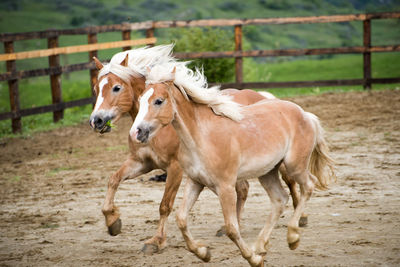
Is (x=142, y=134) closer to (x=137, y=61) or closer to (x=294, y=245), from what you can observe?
(x=294, y=245)

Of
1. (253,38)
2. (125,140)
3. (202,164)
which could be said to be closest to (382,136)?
(125,140)

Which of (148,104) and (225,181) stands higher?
(148,104)

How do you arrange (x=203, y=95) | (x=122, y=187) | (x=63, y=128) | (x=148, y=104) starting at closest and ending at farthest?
1. (x=148, y=104)
2. (x=203, y=95)
3. (x=122, y=187)
4. (x=63, y=128)

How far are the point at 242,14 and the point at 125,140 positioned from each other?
15896 millimetres

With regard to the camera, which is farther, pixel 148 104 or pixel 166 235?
pixel 166 235

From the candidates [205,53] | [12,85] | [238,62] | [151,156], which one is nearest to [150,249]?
[151,156]

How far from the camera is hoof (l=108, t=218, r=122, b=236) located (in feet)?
18.3

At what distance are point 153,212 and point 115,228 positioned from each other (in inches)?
41.1

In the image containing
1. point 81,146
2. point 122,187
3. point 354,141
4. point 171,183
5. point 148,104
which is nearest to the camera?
point 148,104

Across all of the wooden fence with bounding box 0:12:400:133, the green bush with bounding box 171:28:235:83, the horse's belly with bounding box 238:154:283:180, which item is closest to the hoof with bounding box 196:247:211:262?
the horse's belly with bounding box 238:154:283:180

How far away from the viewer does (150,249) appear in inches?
209

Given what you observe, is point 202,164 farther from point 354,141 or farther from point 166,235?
point 354,141

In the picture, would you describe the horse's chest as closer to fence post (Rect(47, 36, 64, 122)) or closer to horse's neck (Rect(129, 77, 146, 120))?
horse's neck (Rect(129, 77, 146, 120))

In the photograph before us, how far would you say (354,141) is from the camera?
9500 mm
